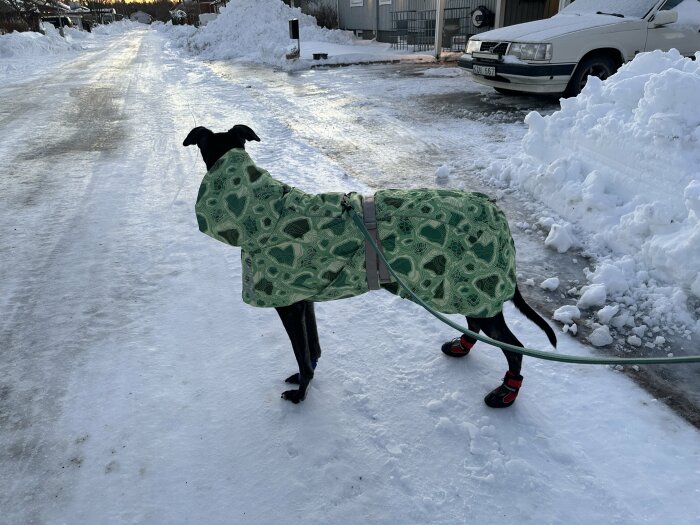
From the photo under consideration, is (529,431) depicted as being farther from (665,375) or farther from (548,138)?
(548,138)

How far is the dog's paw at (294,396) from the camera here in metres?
2.64

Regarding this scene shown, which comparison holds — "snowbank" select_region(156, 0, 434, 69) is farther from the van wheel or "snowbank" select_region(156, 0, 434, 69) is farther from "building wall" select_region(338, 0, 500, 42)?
the van wheel

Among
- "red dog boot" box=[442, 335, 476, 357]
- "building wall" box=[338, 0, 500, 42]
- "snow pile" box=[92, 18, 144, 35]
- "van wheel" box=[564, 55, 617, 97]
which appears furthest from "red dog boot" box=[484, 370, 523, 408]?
"snow pile" box=[92, 18, 144, 35]

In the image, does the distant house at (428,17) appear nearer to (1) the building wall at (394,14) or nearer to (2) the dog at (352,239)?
(1) the building wall at (394,14)

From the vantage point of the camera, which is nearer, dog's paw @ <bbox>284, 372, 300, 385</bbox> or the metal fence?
dog's paw @ <bbox>284, 372, 300, 385</bbox>

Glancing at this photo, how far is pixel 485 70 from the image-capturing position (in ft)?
29.7

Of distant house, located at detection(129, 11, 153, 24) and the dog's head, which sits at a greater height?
distant house, located at detection(129, 11, 153, 24)

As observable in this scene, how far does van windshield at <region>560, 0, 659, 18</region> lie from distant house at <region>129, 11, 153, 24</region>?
348 ft

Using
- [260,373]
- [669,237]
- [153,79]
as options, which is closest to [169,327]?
[260,373]

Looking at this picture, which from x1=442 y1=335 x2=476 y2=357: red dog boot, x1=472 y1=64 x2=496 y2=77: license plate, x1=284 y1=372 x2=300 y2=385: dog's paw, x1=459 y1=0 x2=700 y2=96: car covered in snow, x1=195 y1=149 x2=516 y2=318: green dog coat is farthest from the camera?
x1=472 y1=64 x2=496 y2=77: license plate

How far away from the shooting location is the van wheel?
8281 millimetres

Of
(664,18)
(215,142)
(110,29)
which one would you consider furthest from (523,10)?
(110,29)

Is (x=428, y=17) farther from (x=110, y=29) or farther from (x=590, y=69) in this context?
(x=110, y=29)

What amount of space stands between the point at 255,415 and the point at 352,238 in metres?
1.09
